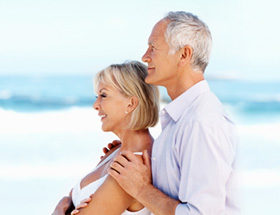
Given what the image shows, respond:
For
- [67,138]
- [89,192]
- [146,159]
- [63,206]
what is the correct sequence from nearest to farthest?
1. [146,159]
2. [89,192]
3. [63,206]
4. [67,138]

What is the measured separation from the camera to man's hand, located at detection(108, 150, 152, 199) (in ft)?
5.76

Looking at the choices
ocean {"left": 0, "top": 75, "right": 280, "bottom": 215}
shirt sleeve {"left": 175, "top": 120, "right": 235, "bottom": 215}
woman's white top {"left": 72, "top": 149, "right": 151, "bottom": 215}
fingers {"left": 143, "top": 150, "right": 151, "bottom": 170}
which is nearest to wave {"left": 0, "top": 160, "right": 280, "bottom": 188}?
ocean {"left": 0, "top": 75, "right": 280, "bottom": 215}

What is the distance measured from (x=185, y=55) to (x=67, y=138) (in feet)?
26.5

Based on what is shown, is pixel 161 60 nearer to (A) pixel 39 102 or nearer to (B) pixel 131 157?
(B) pixel 131 157

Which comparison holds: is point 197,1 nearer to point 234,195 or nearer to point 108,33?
point 108,33

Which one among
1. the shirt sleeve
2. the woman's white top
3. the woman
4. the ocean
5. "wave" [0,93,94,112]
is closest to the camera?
the shirt sleeve

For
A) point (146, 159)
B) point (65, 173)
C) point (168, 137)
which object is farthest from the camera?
point (65, 173)

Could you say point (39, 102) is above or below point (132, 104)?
below

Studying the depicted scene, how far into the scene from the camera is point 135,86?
6.64ft

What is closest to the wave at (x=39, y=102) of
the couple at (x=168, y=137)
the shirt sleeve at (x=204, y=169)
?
the couple at (x=168, y=137)

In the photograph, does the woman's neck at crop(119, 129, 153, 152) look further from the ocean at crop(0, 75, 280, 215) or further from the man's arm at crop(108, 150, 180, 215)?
the ocean at crop(0, 75, 280, 215)

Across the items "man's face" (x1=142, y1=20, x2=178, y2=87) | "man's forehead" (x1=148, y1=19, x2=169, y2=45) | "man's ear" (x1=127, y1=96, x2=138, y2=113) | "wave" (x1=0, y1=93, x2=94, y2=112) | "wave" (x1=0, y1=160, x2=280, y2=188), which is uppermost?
"man's forehead" (x1=148, y1=19, x2=169, y2=45)

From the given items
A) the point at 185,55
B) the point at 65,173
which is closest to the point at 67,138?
the point at 65,173

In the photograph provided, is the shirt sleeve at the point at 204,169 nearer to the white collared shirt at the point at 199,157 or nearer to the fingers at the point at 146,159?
the white collared shirt at the point at 199,157
